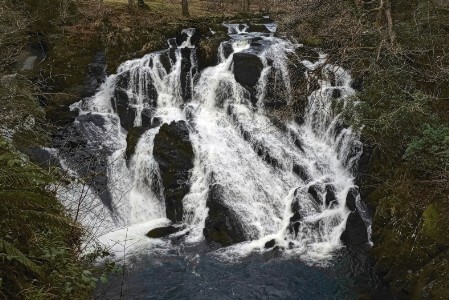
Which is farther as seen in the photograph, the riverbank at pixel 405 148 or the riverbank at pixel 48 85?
the riverbank at pixel 405 148

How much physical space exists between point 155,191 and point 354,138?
6.83 metres

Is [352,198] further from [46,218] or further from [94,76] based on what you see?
[94,76]

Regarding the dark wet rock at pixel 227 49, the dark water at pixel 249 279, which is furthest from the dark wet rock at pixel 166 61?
the dark water at pixel 249 279

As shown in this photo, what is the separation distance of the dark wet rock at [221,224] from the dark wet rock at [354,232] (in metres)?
2.93

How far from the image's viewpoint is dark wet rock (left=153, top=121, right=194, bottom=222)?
42.3 feet

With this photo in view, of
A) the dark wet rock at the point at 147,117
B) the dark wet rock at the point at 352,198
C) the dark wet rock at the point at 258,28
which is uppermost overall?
the dark wet rock at the point at 258,28

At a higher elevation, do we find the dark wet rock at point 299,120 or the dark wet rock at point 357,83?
the dark wet rock at point 357,83

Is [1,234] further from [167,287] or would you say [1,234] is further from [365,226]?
[365,226]

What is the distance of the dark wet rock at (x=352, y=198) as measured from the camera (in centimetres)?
1180

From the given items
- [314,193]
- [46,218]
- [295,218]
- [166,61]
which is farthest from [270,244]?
[166,61]

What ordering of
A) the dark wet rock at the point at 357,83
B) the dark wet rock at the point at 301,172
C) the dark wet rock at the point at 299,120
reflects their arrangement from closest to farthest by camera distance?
1. the dark wet rock at the point at 301,172
2. the dark wet rock at the point at 357,83
3. the dark wet rock at the point at 299,120

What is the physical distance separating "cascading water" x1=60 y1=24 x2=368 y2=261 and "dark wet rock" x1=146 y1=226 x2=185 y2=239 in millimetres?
187

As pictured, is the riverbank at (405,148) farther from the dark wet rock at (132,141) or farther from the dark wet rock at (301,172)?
the dark wet rock at (132,141)

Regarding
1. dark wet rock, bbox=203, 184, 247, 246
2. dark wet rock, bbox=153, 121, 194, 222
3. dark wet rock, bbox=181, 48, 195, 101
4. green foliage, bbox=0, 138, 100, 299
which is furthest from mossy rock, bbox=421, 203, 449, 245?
dark wet rock, bbox=181, 48, 195, 101
